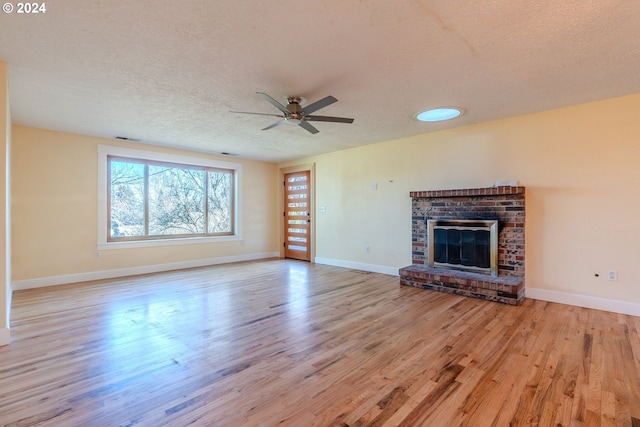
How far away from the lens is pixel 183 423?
4.93ft

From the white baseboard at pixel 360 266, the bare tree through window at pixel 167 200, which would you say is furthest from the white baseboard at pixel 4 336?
the white baseboard at pixel 360 266

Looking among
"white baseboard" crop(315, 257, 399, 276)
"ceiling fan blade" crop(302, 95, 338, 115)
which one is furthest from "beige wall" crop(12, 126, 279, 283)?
"ceiling fan blade" crop(302, 95, 338, 115)

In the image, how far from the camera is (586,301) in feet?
10.9

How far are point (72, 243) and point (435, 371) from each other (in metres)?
5.36

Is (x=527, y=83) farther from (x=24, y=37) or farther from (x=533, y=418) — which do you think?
(x=24, y=37)

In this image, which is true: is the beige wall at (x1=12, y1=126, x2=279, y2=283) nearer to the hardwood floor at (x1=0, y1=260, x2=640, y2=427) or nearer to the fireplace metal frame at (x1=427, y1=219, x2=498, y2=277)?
the hardwood floor at (x1=0, y1=260, x2=640, y2=427)

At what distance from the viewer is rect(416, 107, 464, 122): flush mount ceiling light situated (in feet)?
11.6

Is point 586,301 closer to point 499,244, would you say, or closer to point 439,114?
point 499,244

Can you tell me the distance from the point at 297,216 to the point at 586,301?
512 cm

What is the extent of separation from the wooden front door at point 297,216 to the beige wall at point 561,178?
2.28 m

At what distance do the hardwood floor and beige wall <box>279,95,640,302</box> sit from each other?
53 cm

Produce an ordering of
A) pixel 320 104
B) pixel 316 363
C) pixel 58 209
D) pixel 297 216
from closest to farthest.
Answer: pixel 316 363, pixel 320 104, pixel 58 209, pixel 297 216

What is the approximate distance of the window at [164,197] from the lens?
16.7ft

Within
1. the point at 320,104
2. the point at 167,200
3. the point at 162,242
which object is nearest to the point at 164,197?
the point at 167,200
